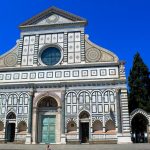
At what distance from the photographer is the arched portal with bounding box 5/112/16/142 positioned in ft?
87.8

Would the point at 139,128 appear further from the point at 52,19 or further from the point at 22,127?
the point at 52,19

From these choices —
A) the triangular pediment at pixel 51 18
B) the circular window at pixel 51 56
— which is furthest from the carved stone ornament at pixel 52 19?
the circular window at pixel 51 56

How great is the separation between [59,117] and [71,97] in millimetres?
2452

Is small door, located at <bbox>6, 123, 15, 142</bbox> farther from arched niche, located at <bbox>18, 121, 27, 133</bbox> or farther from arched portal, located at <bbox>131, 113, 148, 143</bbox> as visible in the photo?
arched portal, located at <bbox>131, 113, 148, 143</bbox>

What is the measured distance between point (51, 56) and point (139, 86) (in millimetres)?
12105

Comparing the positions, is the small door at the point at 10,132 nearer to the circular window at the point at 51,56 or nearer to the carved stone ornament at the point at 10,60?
the carved stone ornament at the point at 10,60

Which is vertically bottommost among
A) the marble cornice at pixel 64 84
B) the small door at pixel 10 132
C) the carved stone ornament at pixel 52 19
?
the small door at pixel 10 132

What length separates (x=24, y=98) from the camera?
27.2 metres

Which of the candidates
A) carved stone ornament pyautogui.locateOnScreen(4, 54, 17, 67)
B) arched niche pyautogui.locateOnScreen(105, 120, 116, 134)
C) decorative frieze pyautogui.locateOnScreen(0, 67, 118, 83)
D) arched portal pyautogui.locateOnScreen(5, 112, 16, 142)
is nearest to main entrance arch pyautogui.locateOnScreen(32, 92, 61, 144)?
decorative frieze pyautogui.locateOnScreen(0, 67, 118, 83)

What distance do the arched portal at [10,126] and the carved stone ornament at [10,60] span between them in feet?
18.9

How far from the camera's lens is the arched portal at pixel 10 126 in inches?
1054

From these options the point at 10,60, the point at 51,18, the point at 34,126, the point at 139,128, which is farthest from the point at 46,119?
the point at 139,128

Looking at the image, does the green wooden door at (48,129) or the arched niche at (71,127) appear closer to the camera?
the arched niche at (71,127)

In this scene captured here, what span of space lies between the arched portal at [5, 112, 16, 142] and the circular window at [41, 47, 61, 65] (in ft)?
22.7
